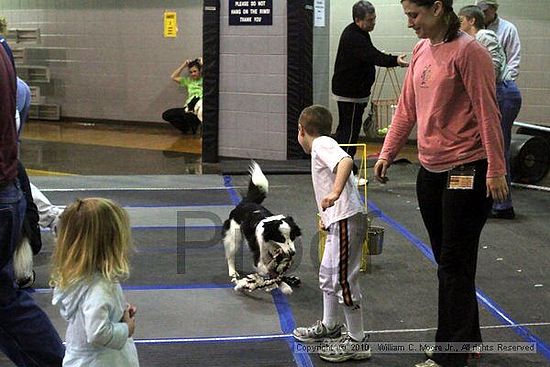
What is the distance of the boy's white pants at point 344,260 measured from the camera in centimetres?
355

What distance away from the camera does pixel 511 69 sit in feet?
21.2

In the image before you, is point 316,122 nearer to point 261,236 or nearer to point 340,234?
point 340,234

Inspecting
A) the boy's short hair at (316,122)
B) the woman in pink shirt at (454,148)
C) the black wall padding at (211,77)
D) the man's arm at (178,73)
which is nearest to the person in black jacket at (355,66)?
the black wall padding at (211,77)

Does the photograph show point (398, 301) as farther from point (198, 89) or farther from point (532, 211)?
point (198, 89)

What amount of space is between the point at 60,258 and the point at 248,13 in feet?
22.5

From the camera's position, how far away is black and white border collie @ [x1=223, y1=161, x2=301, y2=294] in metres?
4.35

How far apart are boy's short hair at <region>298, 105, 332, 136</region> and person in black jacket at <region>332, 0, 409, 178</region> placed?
3.71 metres

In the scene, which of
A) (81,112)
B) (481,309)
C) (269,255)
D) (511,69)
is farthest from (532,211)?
(81,112)

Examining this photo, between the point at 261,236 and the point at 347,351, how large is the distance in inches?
40.1

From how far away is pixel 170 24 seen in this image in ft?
40.8

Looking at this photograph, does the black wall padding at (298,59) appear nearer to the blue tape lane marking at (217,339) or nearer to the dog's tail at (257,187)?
the dog's tail at (257,187)

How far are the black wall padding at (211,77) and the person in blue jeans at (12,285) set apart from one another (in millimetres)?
6336

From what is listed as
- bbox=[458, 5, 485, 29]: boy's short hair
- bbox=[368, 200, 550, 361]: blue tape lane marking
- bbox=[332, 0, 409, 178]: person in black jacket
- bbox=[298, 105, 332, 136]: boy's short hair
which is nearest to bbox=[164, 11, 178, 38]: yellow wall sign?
bbox=[332, 0, 409, 178]: person in black jacket

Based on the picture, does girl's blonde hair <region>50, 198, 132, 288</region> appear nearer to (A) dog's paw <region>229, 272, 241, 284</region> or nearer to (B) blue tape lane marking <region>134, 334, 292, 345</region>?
(B) blue tape lane marking <region>134, 334, 292, 345</region>
